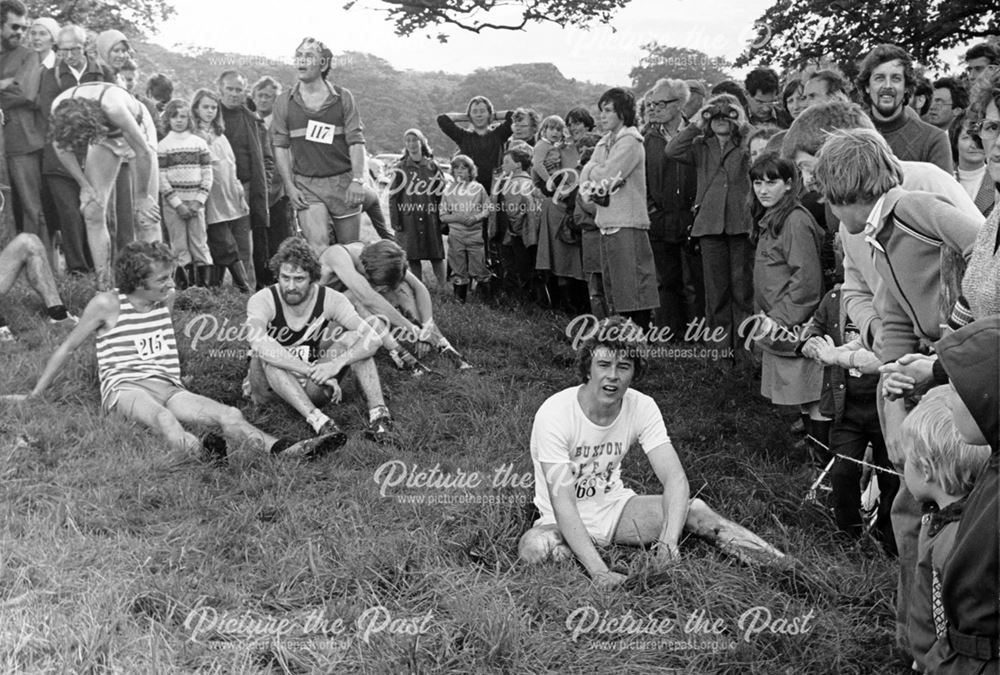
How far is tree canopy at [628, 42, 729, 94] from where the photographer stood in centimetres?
1309

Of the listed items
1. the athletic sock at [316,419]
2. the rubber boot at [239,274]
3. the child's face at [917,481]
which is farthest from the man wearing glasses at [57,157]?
the child's face at [917,481]

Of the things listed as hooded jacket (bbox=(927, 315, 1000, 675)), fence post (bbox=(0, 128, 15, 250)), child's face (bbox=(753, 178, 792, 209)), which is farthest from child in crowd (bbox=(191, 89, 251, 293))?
hooded jacket (bbox=(927, 315, 1000, 675))

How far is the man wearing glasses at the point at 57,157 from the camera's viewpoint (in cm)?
870

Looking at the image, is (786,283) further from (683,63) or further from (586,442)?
(683,63)

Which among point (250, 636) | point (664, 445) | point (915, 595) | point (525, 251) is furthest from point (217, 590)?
point (525, 251)

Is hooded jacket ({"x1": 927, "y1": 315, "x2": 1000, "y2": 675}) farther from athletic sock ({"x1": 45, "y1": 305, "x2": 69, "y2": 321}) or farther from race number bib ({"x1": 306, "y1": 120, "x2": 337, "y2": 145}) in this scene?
athletic sock ({"x1": 45, "y1": 305, "x2": 69, "y2": 321})

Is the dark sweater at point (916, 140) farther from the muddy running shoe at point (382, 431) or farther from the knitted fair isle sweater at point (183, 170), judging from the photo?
the knitted fair isle sweater at point (183, 170)

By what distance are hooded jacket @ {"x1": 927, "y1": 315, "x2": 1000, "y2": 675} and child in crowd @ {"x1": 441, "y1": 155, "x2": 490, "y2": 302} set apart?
7.99 meters

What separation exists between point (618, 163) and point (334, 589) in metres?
4.56

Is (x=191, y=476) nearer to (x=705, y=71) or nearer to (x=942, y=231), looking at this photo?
(x=942, y=231)

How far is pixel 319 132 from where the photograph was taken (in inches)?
336

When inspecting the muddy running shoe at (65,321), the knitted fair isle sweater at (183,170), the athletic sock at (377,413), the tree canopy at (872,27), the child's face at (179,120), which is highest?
the tree canopy at (872,27)

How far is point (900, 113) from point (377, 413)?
146 inches

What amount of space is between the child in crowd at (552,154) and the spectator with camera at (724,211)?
7.98 feet
